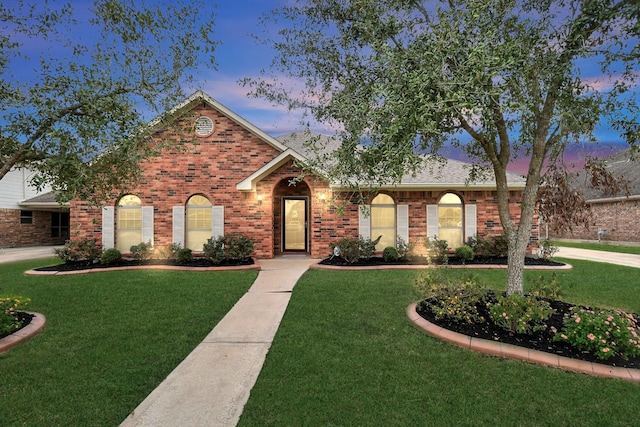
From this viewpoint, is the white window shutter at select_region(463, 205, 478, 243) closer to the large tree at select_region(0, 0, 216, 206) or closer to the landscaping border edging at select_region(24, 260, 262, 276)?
the landscaping border edging at select_region(24, 260, 262, 276)

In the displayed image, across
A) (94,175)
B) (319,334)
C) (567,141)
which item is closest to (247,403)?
(319,334)

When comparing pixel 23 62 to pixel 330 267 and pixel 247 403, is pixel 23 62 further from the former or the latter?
pixel 330 267

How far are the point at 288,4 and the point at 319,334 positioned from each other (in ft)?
20.0

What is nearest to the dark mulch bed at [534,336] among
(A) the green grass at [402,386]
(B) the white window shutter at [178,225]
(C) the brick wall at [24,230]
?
(A) the green grass at [402,386]

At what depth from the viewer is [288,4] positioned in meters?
6.97

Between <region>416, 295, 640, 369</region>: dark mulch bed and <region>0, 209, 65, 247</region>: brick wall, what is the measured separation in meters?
23.3

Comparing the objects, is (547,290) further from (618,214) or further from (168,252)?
(618,214)

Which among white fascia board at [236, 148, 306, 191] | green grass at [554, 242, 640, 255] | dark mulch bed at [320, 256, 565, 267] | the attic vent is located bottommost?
green grass at [554, 242, 640, 255]

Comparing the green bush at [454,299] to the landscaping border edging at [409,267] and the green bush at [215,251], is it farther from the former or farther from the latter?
the green bush at [215,251]

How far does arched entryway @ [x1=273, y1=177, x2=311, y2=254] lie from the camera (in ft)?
48.2

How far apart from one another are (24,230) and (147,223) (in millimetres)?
12951

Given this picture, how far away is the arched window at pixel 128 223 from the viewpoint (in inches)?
532

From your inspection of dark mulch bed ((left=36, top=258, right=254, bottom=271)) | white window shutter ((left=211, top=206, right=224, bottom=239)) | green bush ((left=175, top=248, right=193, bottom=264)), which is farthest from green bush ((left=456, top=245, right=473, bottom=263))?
green bush ((left=175, top=248, right=193, bottom=264))

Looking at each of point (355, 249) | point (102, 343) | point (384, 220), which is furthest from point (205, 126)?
point (102, 343)
